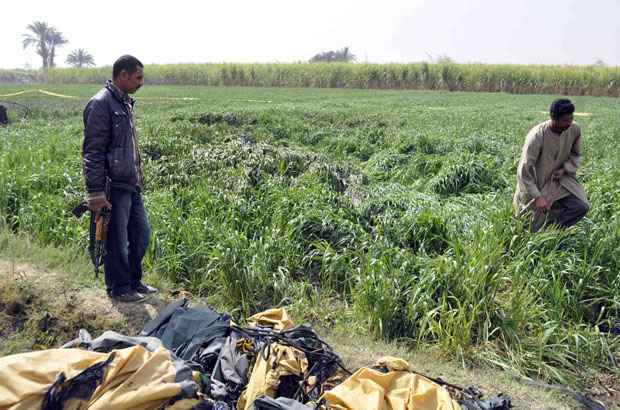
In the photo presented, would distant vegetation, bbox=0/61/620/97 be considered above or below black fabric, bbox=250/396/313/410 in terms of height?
above

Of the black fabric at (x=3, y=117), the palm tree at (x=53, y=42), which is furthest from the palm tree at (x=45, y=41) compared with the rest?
the black fabric at (x=3, y=117)

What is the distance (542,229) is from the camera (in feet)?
15.6

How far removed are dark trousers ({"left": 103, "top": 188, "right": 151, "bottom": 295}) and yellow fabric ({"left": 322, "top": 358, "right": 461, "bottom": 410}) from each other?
2.23m

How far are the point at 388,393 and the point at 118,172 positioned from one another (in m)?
2.50

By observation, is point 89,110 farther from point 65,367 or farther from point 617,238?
point 617,238

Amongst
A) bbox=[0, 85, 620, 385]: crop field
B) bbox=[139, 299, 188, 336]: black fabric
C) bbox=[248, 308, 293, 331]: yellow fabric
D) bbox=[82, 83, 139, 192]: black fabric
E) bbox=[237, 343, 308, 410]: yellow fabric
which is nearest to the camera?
bbox=[237, 343, 308, 410]: yellow fabric

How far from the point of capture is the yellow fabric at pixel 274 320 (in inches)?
123

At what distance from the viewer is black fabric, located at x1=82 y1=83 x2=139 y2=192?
348 centimetres

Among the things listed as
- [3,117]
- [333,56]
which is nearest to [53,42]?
[333,56]

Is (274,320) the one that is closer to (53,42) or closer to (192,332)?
(192,332)

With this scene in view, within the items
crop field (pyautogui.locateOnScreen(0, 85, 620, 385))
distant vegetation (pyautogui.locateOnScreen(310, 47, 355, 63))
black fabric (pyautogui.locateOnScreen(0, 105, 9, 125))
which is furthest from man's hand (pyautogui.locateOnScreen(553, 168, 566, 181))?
distant vegetation (pyautogui.locateOnScreen(310, 47, 355, 63))

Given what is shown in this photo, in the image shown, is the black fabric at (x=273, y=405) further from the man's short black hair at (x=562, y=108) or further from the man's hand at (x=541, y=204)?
the man's short black hair at (x=562, y=108)

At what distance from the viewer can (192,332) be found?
312cm

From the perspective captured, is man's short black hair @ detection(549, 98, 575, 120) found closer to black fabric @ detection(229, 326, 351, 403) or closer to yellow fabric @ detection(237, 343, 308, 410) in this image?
black fabric @ detection(229, 326, 351, 403)
